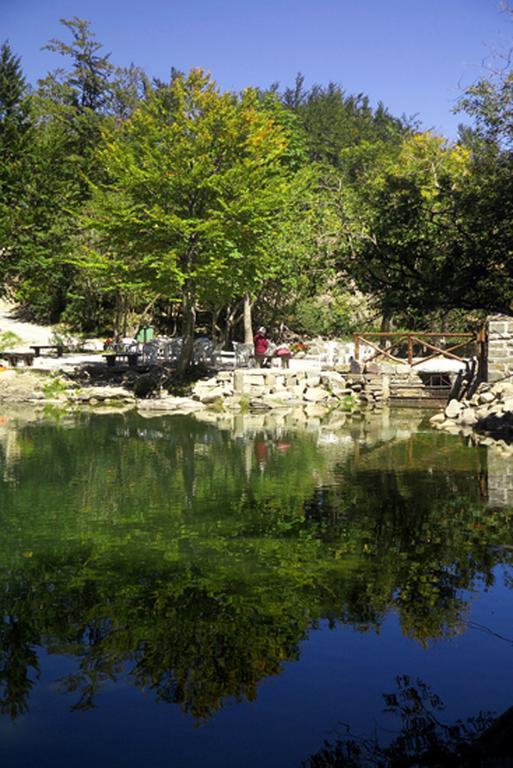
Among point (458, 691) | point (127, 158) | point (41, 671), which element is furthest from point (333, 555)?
point (127, 158)

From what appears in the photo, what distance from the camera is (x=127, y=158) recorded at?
24.3 m

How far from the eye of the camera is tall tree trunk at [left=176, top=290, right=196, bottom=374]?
25.9 m

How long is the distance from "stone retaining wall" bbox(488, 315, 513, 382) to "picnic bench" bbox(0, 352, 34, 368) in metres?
16.1

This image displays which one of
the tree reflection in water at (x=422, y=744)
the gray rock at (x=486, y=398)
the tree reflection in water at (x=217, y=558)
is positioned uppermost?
the gray rock at (x=486, y=398)

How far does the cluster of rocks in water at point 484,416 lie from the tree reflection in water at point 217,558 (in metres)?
3.34

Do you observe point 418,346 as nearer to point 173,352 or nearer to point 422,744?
point 173,352

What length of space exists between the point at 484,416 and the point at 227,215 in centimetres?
1066

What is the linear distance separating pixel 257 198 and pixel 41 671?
20.2 meters

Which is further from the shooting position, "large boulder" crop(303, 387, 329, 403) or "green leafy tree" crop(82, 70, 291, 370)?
"large boulder" crop(303, 387, 329, 403)

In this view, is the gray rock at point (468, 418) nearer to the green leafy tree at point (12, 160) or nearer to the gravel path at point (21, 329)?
the green leafy tree at point (12, 160)

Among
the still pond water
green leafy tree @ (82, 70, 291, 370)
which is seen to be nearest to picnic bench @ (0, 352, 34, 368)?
green leafy tree @ (82, 70, 291, 370)

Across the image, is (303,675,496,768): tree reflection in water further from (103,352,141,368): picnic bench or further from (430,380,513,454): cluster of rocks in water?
(103,352,141,368): picnic bench

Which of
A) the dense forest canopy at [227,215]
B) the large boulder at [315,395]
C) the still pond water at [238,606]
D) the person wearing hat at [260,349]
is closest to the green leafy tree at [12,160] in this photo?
the dense forest canopy at [227,215]

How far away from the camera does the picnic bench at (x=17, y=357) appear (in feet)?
91.0
